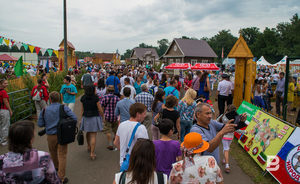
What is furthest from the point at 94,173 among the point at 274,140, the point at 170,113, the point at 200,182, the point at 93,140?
the point at 274,140

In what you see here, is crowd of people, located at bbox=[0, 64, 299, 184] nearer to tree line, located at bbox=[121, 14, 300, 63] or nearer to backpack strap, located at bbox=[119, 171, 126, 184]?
backpack strap, located at bbox=[119, 171, 126, 184]

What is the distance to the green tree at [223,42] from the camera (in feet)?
282

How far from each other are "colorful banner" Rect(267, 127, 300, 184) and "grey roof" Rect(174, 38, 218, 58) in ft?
119

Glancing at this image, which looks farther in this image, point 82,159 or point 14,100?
point 14,100

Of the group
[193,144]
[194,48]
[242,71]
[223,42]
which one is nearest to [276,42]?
[223,42]

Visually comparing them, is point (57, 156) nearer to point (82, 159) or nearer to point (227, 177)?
point (82, 159)

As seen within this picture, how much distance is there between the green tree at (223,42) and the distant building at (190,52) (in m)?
42.5

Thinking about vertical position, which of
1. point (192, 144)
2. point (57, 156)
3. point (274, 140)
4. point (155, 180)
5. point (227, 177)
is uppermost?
point (192, 144)

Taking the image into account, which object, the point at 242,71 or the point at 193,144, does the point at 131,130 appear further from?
the point at 242,71

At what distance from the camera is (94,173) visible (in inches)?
190

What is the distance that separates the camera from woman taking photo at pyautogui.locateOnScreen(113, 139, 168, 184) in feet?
6.54

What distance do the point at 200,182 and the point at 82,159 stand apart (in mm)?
4026

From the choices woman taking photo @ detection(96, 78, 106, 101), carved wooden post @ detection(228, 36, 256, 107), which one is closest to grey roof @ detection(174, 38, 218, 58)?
carved wooden post @ detection(228, 36, 256, 107)

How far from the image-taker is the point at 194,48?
140 feet
